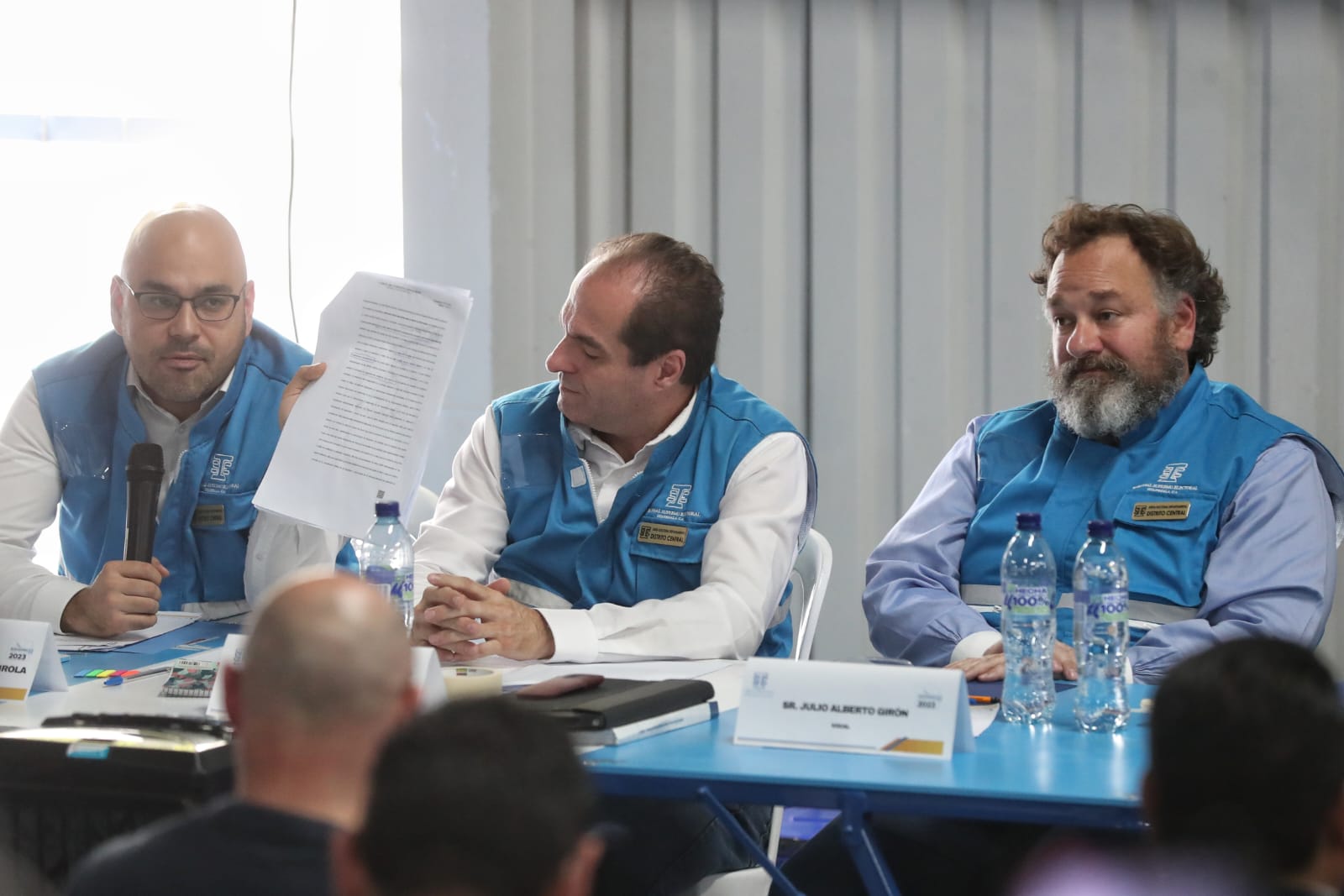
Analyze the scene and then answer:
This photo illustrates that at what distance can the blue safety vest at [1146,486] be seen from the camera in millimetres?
2809

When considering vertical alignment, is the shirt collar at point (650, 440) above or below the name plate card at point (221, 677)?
above

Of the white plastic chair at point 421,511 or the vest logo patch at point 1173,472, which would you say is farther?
the white plastic chair at point 421,511

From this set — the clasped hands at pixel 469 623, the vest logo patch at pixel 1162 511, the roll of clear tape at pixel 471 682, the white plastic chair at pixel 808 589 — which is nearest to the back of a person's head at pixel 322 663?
the roll of clear tape at pixel 471 682

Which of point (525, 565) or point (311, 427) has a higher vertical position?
point (311, 427)

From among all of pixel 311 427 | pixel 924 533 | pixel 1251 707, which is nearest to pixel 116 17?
pixel 311 427

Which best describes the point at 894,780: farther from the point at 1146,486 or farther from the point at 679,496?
the point at 1146,486

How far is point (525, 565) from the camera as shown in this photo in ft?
9.96

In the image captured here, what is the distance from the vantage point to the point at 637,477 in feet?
9.75

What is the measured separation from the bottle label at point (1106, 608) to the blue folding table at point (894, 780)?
7.2 inches

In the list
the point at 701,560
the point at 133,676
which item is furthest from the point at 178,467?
the point at 701,560

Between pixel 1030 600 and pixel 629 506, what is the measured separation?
109 cm

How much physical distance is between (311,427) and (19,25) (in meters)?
2.62

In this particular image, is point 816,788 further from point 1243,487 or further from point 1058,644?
point 1243,487

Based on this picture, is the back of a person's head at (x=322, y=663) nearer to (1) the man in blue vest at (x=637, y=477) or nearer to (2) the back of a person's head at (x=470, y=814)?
(2) the back of a person's head at (x=470, y=814)
